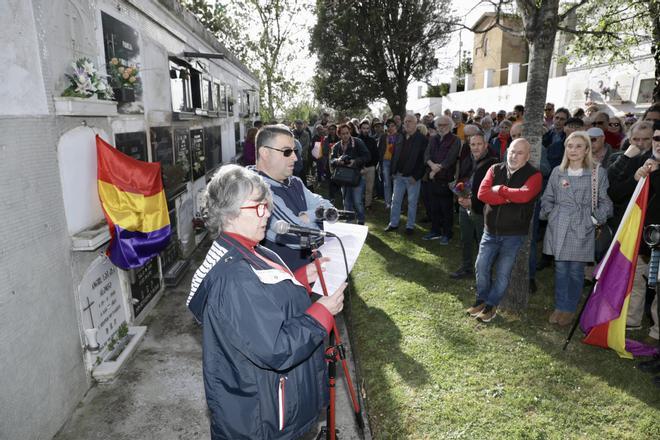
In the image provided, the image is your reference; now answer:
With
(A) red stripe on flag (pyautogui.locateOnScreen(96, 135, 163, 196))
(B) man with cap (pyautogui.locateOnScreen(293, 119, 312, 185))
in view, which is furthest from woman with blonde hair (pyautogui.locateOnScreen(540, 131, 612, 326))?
(B) man with cap (pyautogui.locateOnScreen(293, 119, 312, 185))

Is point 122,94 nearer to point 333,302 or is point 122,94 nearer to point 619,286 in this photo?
point 333,302

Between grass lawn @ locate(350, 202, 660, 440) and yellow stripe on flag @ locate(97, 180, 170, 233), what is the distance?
8.21 ft

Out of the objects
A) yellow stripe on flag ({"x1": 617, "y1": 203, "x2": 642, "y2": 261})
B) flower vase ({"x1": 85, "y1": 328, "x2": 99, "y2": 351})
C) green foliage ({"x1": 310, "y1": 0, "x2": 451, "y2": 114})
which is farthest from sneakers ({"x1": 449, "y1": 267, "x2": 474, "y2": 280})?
green foliage ({"x1": 310, "y1": 0, "x2": 451, "y2": 114})

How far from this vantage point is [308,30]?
85.1 ft

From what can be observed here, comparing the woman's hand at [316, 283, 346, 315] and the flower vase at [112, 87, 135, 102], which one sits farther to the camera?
the flower vase at [112, 87, 135, 102]

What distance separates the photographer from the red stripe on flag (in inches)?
150

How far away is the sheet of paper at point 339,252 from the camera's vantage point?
2.95 m

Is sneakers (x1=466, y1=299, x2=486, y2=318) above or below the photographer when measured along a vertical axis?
below

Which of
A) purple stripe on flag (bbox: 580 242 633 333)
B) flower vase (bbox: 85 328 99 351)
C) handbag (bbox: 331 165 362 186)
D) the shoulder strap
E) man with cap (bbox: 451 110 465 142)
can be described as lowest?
flower vase (bbox: 85 328 99 351)

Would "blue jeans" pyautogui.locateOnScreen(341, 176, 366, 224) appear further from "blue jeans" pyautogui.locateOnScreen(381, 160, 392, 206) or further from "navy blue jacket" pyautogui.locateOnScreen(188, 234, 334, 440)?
"navy blue jacket" pyautogui.locateOnScreen(188, 234, 334, 440)

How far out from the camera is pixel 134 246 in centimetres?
400

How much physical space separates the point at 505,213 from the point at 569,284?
1118mm

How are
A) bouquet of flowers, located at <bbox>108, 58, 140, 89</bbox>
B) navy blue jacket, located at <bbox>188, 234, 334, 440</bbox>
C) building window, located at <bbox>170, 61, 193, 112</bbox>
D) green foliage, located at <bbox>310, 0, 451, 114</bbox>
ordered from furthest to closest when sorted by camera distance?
1. green foliage, located at <bbox>310, 0, 451, 114</bbox>
2. building window, located at <bbox>170, 61, 193, 112</bbox>
3. bouquet of flowers, located at <bbox>108, 58, 140, 89</bbox>
4. navy blue jacket, located at <bbox>188, 234, 334, 440</bbox>

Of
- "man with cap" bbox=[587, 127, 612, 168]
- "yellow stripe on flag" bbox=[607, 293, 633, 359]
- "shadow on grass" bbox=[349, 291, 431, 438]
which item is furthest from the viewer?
"man with cap" bbox=[587, 127, 612, 168]
